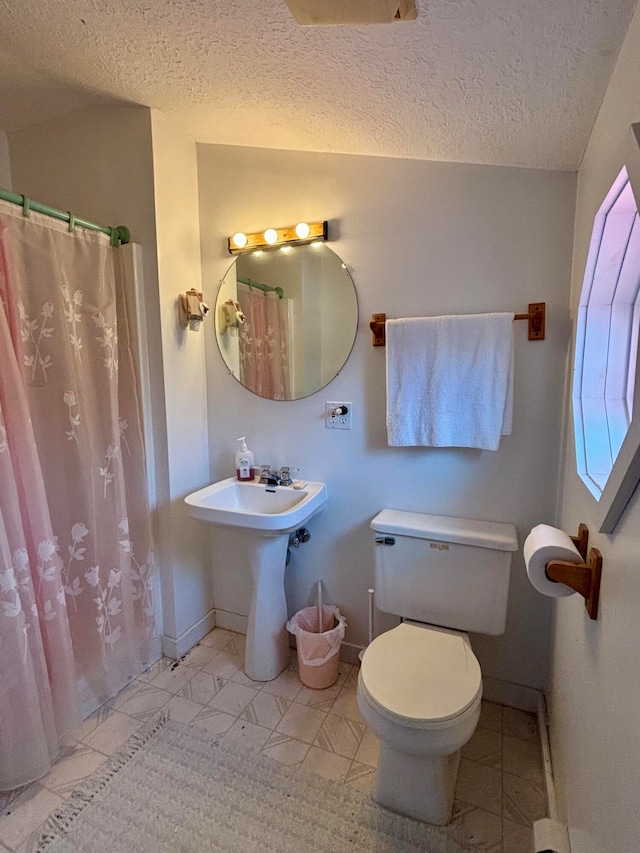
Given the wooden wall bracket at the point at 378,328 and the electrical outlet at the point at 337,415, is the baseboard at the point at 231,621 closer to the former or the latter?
the electrical outlet at the point at 337,415

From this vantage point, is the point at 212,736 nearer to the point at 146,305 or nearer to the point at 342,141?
the point at 146,305

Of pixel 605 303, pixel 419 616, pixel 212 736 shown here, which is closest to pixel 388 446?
pixel 419 616

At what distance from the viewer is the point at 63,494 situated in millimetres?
1580

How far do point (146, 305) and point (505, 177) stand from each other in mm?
1485

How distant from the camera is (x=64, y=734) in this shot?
5.02ft

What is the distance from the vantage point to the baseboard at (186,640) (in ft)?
6.61

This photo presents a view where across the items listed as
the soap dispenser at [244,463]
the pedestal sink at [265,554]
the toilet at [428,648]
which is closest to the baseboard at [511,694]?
the toilet at [428,648]

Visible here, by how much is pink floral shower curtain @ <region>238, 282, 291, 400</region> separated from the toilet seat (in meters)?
1.10

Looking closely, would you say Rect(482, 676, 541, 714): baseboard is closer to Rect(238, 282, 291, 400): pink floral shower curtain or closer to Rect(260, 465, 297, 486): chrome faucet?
Rect(260, 465, 297, 486): chrome faucet

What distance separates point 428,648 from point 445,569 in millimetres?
279

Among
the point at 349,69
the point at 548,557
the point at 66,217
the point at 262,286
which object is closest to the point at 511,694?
the point at 548,557

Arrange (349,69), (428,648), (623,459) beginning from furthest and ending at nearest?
(428,648), (349,69), (623,459)

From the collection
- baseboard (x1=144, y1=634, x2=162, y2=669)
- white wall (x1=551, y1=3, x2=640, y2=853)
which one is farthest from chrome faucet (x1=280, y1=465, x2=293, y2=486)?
white wall (x1=551, y1=3, x2=640, y2=853)

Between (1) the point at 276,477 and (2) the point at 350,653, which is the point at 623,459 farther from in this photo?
(2) the point at 350,653
